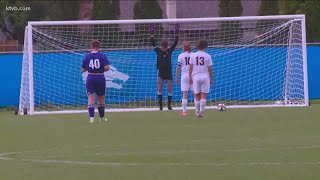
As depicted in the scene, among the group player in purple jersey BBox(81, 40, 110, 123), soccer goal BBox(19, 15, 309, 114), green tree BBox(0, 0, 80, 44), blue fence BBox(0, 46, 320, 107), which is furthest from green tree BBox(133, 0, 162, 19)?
player in purple jersey BBox(81, 40, 110, 123)

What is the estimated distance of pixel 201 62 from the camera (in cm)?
1883

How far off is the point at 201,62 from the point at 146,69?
806cm

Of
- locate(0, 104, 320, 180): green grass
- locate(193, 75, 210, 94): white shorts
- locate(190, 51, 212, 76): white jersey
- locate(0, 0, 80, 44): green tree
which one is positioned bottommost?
locate(0, 104, 320, 180): green grass

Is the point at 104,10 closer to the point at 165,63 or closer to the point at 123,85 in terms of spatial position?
the point at 123,85

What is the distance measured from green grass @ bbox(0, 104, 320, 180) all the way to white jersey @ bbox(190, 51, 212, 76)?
122 cm

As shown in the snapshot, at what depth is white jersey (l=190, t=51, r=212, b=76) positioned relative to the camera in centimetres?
1881

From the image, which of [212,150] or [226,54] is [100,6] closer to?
[226,54]

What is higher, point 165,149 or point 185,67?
point 185,67

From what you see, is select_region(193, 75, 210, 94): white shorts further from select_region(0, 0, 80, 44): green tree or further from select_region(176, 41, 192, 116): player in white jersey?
select_region(0, 0, 80, 44): green tree

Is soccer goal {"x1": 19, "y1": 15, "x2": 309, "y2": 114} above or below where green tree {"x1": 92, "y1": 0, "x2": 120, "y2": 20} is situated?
below

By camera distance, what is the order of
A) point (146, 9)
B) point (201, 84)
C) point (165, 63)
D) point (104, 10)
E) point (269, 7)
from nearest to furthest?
1. point (201, 84)
2. point (165, 63)
3. point (104, 10)
4. point (146, 9)
5. point (269, 7)

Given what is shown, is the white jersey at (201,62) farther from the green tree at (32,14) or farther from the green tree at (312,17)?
the green tree at (32,14)

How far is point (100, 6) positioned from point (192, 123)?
30222 millimetres

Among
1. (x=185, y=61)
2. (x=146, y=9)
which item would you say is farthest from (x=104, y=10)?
(x=185, y=61)
